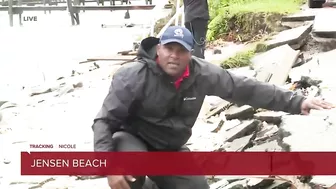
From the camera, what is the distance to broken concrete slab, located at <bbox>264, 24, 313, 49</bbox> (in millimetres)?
3819

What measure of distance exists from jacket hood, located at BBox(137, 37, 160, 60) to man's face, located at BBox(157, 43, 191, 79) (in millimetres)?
40

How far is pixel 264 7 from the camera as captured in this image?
460cm

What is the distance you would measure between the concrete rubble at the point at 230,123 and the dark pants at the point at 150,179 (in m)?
0.26

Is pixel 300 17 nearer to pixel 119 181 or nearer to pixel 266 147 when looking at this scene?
pixel 266 147

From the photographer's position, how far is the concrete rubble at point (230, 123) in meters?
2.13

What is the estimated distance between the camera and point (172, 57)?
184 cm

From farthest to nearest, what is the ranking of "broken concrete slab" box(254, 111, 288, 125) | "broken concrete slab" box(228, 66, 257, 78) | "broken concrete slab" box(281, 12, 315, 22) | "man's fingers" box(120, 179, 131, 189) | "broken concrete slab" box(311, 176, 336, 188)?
"broken concrete slab" box(281, 12, 315, 22) → "broken concrete slab" box(228, 66, 257, 78) → "broken concrete slab" box(254, 111, 288, 125) → "broken concrete slab" box(311, 176, 336, 188) → "man's fingers" box(120, 179, 131, 189)

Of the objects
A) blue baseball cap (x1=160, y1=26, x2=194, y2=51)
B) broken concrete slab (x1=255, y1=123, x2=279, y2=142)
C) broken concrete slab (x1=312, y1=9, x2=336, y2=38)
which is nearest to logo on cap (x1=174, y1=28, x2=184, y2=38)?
blue baseball cap (x1=160, y1=26, x2=194, y2=51)

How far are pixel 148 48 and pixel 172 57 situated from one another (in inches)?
3.9

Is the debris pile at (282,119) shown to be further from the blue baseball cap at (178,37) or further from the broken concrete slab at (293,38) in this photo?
the blue baseball cap at (178,37)

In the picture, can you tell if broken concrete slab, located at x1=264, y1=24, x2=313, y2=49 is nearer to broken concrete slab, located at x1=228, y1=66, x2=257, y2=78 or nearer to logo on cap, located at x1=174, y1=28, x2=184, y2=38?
broken concrete slab, located at x1=228, y1=66, x2=257, y2=78

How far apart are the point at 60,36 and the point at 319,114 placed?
3421 millimetres

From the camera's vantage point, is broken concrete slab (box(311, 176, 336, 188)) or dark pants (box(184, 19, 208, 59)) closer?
broken concrete slab (box(311, 176, 336, 188))

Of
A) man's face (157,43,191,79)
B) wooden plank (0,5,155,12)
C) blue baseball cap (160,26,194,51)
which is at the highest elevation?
blue baseball cap (160,26,194,51)
